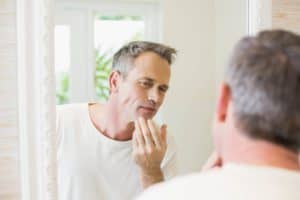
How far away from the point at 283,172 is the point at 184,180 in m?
0.14

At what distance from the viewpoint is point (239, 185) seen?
2.18 feet

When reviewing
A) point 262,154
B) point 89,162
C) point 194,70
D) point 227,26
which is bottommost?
point 89,162

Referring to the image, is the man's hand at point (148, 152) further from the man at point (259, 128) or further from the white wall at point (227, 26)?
the man at point (259, 128)

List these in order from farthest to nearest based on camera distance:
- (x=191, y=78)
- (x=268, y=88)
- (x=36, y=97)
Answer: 1. (x=191, y=78)
2. (x=36, y=97)
3. (x=268, y=88)

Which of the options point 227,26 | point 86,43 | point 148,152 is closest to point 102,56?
point 86,43

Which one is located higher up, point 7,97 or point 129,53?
point 129,53

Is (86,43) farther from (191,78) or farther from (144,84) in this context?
(191,78)

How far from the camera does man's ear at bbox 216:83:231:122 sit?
27.9 inches

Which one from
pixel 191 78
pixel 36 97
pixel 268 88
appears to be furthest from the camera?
pixel 191 78

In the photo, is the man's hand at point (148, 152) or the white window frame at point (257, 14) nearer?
the man's hand at point (148, 152)

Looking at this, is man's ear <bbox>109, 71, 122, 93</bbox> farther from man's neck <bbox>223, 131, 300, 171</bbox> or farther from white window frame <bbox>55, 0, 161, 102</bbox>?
man's neck <bbox>223, 131, 300, 171</bbox>

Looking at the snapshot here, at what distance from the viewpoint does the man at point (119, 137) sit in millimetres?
1252

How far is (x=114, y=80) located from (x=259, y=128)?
657mm

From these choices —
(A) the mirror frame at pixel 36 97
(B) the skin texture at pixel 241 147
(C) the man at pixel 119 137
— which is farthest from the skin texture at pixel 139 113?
(B) the skin texture at pixel 241 147
